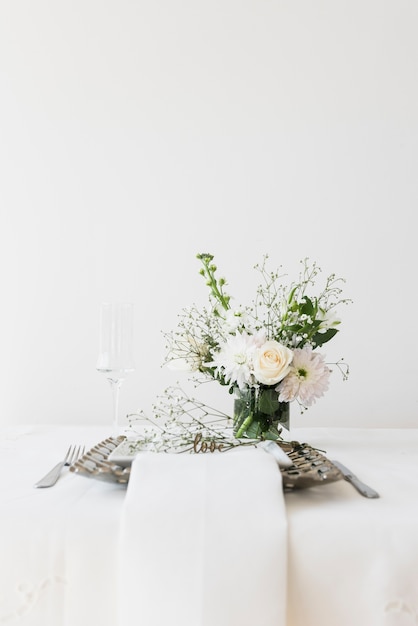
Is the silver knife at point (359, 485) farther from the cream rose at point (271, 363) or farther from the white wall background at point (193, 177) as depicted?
the white wall background at point (193, 177)

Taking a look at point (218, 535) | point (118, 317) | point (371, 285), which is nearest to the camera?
point (218, 535)

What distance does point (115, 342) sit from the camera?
123 cm

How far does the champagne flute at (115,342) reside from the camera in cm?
123

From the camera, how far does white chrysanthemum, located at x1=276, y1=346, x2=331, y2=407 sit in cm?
112

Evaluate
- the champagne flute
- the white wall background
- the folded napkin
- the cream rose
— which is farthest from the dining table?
the white wall background

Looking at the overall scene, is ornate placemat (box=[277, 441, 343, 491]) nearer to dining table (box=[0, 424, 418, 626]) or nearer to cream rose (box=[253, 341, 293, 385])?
dining table (box=[0, 424, 418, 626])

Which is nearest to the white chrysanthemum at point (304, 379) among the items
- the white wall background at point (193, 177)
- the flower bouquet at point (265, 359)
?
the flower bouquet at point (265, 359)

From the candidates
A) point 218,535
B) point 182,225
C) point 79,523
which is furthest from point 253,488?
point 182,225

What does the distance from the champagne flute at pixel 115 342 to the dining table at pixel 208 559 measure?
1.50 ft

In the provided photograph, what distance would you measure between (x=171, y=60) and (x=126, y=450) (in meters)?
1.41

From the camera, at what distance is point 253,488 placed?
30.0 inches

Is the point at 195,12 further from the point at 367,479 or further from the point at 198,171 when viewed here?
the point at 367,479

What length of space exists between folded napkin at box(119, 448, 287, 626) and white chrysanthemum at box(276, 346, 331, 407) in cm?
39

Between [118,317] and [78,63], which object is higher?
[78,63]
